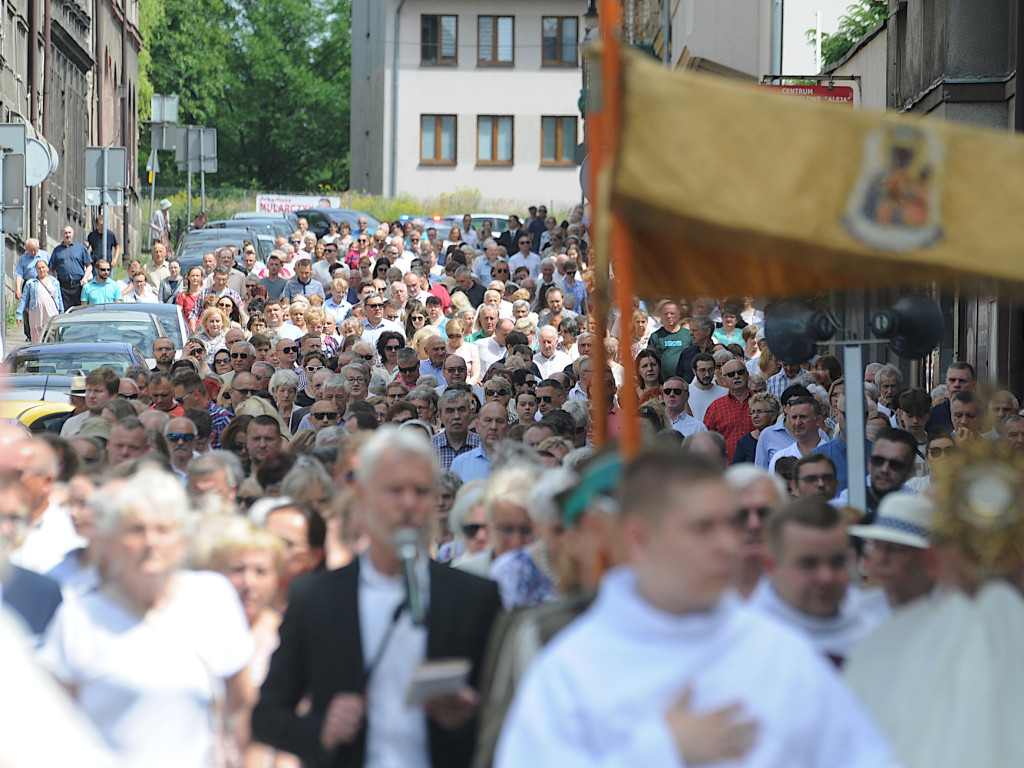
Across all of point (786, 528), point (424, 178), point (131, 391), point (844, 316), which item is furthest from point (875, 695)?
point (424, 178)

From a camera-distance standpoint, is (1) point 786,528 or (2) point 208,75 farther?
(2) point 208,75

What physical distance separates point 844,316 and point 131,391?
20.6 ft

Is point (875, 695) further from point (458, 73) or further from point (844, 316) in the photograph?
point (458, 73)

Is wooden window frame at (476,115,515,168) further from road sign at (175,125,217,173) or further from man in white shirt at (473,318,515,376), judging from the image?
man in white shirt at (473,318,515,376)

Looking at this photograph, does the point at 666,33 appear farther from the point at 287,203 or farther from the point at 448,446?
the point at 448,446

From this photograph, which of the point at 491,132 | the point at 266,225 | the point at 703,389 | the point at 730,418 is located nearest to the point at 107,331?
the point at 703,389

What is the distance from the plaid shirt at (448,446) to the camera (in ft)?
39.4

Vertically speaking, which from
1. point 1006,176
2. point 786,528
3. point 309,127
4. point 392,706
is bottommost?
point 392,706

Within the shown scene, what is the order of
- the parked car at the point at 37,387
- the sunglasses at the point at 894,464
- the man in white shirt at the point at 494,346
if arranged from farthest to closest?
the man in white shirt at the point at 494,346 → the parked car at the point at 37,387 → the sunglasses at the point at 894,464

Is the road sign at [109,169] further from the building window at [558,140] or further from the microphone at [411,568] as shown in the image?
the building window at [558,140]

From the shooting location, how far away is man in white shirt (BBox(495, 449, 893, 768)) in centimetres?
375

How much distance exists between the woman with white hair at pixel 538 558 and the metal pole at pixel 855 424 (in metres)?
2.14

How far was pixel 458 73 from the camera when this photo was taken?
5872cm

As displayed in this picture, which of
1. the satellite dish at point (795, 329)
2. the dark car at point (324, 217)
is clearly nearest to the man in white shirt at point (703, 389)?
the satellite dish at point (795, 329)
